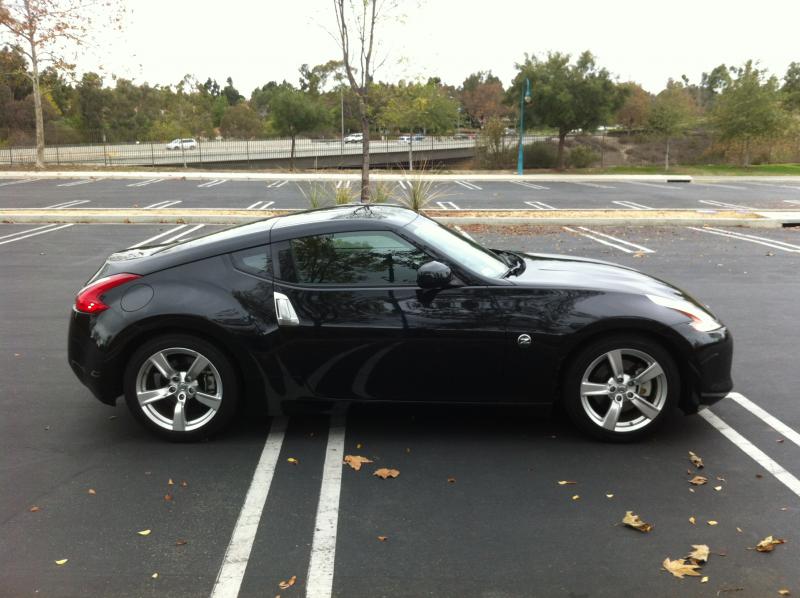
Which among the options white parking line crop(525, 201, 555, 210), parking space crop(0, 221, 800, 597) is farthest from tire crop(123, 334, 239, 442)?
Result: white parking line crop(525, 201, 555, 210)

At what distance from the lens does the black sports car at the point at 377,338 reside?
4426 mm

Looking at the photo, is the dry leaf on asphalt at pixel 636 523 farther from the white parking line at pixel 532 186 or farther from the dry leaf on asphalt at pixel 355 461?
the white parking line at pixel 532 186

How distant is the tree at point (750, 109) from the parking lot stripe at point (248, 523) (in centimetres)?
4612

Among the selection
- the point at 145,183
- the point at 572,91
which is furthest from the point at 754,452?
the point at 572,91

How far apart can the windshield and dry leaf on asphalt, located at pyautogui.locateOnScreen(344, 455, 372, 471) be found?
54.5 inches

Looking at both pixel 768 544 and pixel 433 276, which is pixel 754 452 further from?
pixel 433 276

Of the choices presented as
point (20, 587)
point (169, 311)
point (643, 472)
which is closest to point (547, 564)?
point (643, 472)

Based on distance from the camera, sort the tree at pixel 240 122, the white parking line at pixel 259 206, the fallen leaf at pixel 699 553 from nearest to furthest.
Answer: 1. the fallen leaf at pixel 699 553
2. the white parking line at pixel 259 206
3. the tree at pixel 240 122

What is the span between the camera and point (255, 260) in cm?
461

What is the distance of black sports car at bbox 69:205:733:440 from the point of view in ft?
14.5

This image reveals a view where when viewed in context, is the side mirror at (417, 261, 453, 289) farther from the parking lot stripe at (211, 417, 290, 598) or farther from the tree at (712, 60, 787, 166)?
the tree at (712, 60, 787, 166)

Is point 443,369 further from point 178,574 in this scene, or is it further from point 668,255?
point 668,255

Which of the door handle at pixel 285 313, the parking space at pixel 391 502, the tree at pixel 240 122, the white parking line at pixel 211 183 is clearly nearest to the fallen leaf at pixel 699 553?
the parking space at pixel 391 502

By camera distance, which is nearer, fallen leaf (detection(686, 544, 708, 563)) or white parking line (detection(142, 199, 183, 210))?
fallen leaf (detection(686, 544, 708, 563))
